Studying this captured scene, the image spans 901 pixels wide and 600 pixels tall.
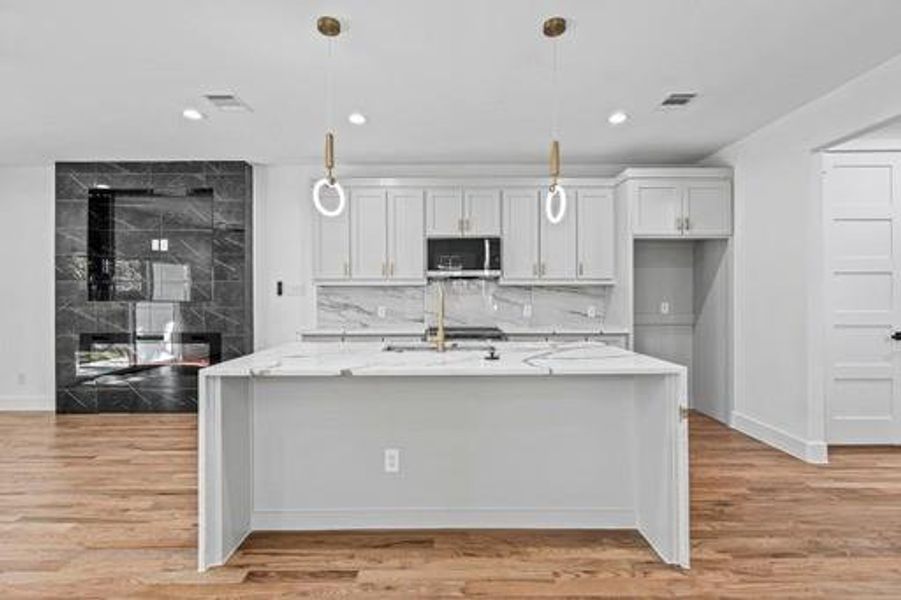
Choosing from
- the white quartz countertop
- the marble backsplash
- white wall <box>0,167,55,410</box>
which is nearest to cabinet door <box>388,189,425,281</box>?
the marble backsplash

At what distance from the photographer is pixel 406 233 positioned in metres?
5.61

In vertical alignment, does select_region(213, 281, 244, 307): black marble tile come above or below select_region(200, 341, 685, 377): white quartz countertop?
above

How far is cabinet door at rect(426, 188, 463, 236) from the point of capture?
560 cm

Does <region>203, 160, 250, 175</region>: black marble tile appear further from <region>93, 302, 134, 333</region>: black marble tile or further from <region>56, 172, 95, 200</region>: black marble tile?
<region>93, 302, 134, 333</region>: black marble tile

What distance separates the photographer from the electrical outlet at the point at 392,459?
2.97 meters

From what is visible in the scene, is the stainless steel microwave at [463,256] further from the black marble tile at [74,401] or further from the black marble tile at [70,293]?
the black marble tile at [74,401]

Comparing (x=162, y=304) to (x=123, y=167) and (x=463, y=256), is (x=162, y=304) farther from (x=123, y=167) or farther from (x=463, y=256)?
(x=463, y=256)

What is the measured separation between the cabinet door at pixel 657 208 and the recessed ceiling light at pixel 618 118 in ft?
3.01

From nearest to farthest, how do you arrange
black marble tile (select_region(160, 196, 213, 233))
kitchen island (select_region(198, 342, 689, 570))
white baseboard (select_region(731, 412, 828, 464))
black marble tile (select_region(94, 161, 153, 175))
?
kitchen island (select_region(198, 342, 689, 570)) < white baseboard (select_region(731, 412, 828, 464)) < black marble tile (select_region(94, 161, 153, 175)) < black marble tile (select_region(160, 196, 213, 233))

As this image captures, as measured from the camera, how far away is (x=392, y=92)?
388cm

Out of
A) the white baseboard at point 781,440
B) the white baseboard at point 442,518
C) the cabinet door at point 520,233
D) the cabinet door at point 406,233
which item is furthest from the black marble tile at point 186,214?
the white baseboard at point 781,440

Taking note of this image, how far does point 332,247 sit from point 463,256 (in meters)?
1.27

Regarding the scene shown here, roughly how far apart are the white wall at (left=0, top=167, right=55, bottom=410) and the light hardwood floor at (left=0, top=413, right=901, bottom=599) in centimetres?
257

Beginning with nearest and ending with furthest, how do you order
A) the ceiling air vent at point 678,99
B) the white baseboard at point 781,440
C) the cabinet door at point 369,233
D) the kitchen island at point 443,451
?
the kitchen island at point 443,451 < the ceiling air vent at point 678,99 < the white baseboard at point 781,440 < the cabinet door at point 369,233
